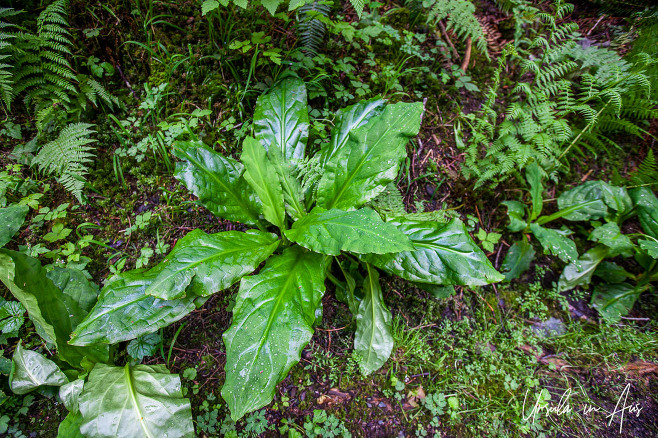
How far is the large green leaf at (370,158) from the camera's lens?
217 cm

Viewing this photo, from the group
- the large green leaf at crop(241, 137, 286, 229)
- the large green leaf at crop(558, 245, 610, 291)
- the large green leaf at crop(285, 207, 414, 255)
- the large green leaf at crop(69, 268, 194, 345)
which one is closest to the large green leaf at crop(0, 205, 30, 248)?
the large green leaf at crop(69, 268, 194, 345)

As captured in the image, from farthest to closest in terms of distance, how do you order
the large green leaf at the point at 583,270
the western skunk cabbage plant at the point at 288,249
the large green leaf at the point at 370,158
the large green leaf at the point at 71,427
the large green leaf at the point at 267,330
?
the large green leaf at the point at 583,270 < the large green leaf at the point at 370,158 < the large green leaf at the point at 71,427 < the western skunk cabbage plant at the point at 288,249 < the large green leaf at the point at 267,330

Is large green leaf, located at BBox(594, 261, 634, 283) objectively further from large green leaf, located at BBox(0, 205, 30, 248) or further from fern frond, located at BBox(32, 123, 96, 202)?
large green leaf, located at BBox(0, 205, 30, 248)

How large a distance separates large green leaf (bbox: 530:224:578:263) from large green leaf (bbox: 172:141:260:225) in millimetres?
2391

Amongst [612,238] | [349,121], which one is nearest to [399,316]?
[349,121]

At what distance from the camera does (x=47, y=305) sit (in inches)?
76.0

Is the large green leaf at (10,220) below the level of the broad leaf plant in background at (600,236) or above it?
above

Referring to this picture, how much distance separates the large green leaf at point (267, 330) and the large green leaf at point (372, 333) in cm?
51

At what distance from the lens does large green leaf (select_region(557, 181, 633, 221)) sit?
2.87 m

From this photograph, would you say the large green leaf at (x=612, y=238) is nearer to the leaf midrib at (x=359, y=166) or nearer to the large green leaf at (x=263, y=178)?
the leaf midrib at (x=359, y=166)

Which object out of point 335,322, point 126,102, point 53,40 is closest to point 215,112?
point 126,102

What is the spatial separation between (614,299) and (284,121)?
331 centimetres

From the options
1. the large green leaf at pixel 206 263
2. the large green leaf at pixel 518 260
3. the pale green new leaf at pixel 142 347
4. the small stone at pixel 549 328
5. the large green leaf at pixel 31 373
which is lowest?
the small stone at pixel 549 328

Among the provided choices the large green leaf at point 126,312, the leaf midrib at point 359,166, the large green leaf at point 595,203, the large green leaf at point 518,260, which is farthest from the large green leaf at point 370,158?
the large green leaf at point 595,203
